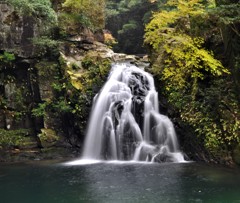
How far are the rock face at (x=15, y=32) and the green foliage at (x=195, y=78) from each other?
6.10 m

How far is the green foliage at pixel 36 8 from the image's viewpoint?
14.2 m

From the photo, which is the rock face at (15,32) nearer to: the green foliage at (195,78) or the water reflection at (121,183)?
the green foliage at (195,78)

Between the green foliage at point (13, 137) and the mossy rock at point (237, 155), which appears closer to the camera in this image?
the mossy rock at point (237, 155)

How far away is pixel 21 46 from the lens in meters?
15.6

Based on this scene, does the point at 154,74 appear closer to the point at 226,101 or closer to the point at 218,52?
the point at 218,52

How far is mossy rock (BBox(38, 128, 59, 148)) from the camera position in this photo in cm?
1435

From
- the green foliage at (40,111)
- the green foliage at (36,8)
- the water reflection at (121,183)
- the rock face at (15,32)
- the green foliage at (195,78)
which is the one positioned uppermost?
the green foliage at (36,8)

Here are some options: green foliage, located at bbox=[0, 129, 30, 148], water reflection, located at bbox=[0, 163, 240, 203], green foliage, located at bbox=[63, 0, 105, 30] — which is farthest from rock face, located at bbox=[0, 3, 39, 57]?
water reflection, located at bbox=[0, 163, 240, 203]

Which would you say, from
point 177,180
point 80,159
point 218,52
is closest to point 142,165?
point 177,180

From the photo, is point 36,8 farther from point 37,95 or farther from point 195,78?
point 195,78

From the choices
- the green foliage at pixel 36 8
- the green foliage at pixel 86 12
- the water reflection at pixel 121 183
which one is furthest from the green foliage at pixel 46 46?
the water reflection at pixel 121 183

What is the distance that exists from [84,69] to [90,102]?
2.15 metres

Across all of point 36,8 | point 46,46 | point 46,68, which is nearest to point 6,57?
point 46,68

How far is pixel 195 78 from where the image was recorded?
12.6m
